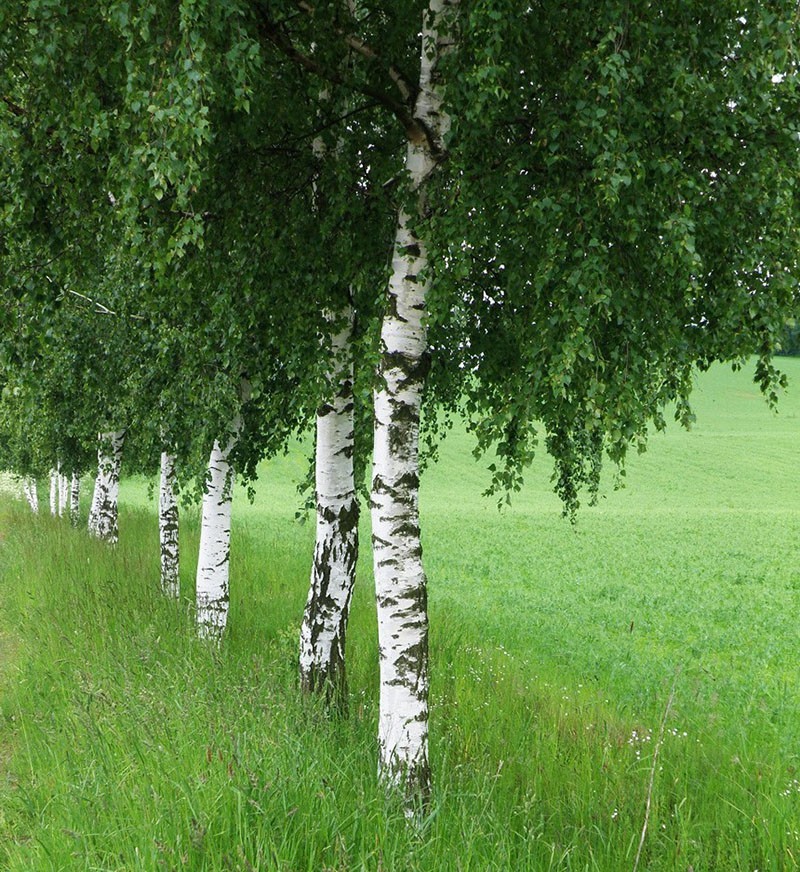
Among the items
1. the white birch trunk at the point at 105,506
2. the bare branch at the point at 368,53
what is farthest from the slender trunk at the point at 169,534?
the bare branch at the point at 368,53

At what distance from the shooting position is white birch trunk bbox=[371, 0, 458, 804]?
4953 mm

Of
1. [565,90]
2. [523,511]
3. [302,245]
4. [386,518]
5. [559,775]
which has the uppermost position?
[565,90]

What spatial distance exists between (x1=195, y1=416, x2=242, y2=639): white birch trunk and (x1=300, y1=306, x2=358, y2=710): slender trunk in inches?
100

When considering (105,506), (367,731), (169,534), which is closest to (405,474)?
(367,731)

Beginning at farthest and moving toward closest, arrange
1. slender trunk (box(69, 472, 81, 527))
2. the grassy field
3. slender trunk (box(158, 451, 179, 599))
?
slender trunk (box(69, 472, 81, 527)) → slender trunk (box(158, 451, 179, 599)) → the grassy field

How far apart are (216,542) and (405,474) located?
521cm

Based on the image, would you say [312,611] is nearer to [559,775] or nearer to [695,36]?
[559,775]

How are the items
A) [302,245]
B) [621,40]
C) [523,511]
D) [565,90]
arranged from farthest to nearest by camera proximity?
1. [523,511]
2. [302,245]
3. [565,90]
4. [621,40]

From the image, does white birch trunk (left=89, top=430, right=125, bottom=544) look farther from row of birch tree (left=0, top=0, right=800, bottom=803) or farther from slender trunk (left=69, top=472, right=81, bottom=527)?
row of birch tree (left=0, top=0, right=800, bottom=803)

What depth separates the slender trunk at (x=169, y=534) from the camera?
1173 cm

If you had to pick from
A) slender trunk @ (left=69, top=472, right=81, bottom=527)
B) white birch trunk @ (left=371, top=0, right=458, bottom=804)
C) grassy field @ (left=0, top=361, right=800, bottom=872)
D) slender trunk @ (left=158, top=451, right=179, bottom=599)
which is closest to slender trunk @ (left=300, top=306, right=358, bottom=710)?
grassy field @ (left=0, top=361, right=800, bottom=872)

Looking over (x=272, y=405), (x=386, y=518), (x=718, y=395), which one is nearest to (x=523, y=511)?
(x=272, y=405)

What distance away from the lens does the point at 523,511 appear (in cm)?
3559

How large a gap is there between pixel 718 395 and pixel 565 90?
291 feet
